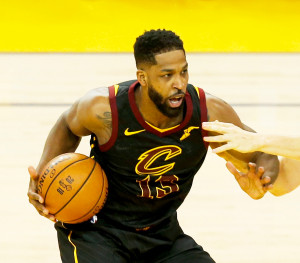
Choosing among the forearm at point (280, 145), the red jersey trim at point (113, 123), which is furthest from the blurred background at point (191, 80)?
the forearm at point (280, 145)

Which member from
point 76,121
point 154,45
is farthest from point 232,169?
point 76,121

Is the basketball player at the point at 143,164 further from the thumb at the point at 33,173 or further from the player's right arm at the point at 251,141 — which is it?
the player's right arm at the point at 251,141

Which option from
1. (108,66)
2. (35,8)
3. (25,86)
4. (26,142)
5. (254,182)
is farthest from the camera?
(35,8)

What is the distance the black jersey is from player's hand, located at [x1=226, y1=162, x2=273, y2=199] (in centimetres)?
26

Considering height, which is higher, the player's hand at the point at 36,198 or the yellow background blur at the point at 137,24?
the yellow background blur at the point at 137,24

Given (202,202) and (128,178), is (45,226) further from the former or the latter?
(128,178)

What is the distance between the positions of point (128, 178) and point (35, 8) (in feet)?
23.5

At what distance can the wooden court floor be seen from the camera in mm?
5660

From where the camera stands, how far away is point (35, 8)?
11078 mm


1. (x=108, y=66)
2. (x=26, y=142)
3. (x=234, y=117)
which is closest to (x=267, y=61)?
(x=108, y=66)

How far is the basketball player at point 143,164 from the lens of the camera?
14.1 ft

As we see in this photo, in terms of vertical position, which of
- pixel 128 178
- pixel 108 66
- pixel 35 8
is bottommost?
pixel 128 178

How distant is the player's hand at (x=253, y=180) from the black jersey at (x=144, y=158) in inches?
10.2

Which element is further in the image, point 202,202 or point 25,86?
point 25,86
